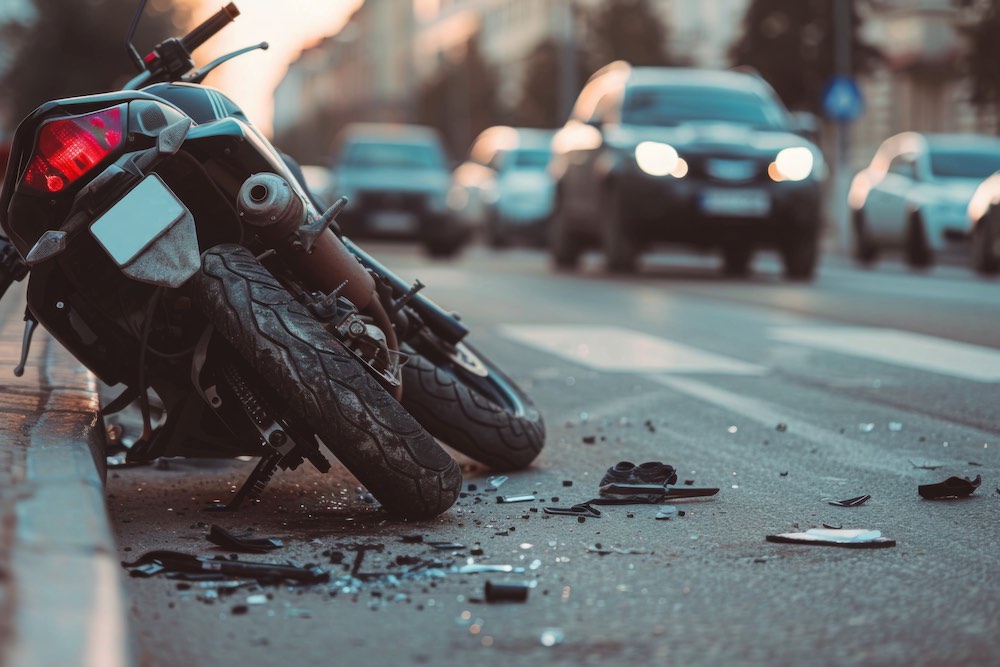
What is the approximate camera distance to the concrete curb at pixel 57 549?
8.30 feet

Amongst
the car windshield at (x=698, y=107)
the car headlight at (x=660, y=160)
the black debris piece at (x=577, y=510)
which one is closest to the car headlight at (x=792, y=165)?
the car windshield at (x=698, y=107)

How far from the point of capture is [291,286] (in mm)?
4598

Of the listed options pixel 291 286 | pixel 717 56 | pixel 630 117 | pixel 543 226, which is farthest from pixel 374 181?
pixel 717 56

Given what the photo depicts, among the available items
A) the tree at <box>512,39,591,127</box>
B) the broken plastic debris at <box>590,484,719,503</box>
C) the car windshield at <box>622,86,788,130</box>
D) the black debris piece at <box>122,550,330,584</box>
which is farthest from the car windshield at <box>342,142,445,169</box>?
the tree at <box>512,39,591,127</box>

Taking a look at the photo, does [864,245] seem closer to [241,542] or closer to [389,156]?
[389,156]

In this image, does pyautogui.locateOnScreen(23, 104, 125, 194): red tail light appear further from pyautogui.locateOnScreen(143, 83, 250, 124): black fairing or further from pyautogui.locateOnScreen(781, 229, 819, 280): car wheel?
pyautogui.locateOnScreen(781, 229, 819, 280): car wheel

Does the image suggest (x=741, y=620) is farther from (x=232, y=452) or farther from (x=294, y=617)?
(x=232, y=452)

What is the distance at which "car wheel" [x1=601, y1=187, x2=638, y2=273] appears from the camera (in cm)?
1692

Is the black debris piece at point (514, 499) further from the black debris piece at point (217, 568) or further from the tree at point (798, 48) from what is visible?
the tree at point (798, 48)

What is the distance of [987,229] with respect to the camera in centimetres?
1828

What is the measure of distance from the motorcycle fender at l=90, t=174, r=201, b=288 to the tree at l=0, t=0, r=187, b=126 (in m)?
45.9

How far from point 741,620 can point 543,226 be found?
25703 mm

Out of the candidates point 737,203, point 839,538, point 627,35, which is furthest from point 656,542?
point 627,35

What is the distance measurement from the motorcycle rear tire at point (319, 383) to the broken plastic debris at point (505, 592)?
0.73m
